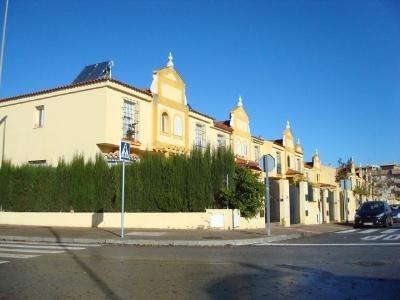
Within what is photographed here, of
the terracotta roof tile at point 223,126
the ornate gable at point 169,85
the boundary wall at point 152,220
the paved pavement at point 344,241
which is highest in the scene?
the ornate gable at point 169,85

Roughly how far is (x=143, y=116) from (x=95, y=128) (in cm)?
337

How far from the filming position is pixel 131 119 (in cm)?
2827

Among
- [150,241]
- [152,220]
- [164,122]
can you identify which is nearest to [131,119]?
[164,122]

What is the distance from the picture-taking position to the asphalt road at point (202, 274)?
7.59m

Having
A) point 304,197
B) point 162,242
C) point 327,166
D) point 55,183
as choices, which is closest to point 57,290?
point 162,242

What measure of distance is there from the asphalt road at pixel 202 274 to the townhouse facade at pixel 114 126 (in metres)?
13.6

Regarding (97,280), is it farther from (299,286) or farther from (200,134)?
(200,134)

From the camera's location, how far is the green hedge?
2281 cm

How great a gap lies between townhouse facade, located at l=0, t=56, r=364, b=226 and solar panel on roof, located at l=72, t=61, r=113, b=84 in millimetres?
727

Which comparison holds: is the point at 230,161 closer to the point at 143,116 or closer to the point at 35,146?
the point at 143,116

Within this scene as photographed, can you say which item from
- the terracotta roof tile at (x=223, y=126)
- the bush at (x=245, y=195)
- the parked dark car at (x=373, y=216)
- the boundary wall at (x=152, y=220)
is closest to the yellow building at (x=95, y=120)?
the boundary wall at (x=152, y=220)

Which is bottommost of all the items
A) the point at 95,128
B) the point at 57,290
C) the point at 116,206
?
the point at 57,290

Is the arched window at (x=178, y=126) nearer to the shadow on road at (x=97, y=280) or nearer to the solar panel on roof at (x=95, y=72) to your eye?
the solar panel on roof at (x=95, y=72)

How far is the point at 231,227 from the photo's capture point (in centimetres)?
2222
